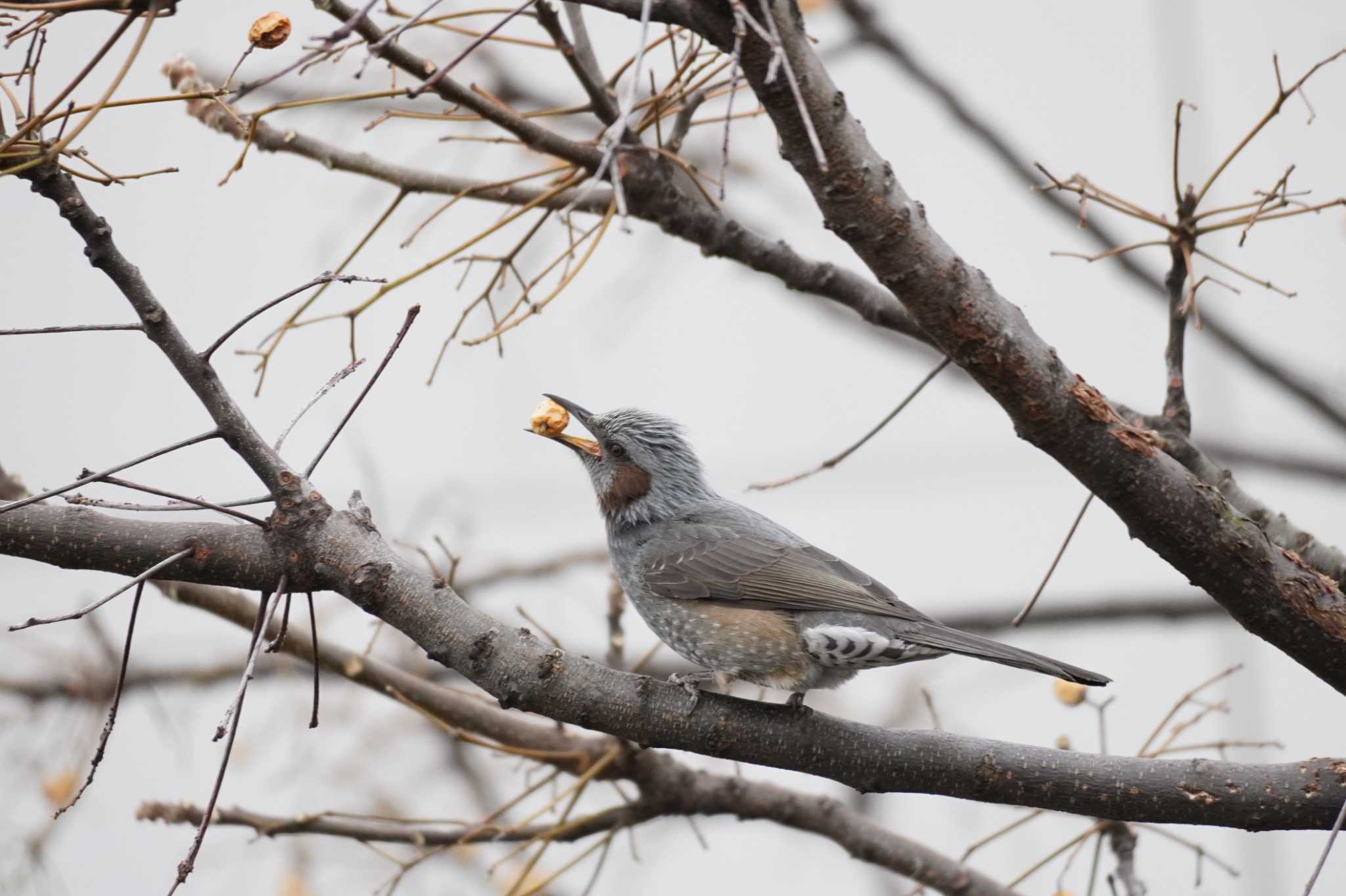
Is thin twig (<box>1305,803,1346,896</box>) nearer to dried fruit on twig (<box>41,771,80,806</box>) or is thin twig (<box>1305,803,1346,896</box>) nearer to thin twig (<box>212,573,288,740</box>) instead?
thin twig (<box>212,573,288,740</box>)

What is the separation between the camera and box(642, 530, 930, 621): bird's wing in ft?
13.0

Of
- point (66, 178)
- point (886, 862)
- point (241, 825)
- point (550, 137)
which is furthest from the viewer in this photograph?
point (886, 862)

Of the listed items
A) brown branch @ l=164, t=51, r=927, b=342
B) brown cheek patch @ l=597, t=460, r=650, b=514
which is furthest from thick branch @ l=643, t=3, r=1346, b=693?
brown cheek patch @ l=597, t=460, r=650, b=514

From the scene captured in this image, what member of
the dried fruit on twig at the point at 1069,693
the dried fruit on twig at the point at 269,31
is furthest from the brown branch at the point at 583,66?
the dried fruit on twig at the point at 1069,693

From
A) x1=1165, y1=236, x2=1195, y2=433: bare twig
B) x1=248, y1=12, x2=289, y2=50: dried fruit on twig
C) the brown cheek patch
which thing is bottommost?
x1=1165, y1=236, x2=1195, y2=433: bare twig

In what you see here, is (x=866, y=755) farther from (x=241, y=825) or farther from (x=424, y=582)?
(x=241, y=825)

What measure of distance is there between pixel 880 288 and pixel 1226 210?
107 cm

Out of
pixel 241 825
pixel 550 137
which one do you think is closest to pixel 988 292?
pixel 550 137

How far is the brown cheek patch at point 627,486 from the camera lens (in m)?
4.82

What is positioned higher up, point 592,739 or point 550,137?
point 550,137

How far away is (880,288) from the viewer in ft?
12.8

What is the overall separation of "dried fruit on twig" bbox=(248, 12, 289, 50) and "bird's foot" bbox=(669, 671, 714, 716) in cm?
173

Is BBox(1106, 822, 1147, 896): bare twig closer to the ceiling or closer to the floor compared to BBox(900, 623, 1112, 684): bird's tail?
closer to the floor

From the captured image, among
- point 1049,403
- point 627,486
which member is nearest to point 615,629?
point 627,486
